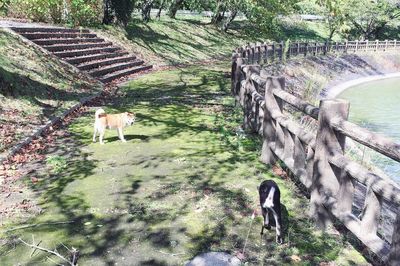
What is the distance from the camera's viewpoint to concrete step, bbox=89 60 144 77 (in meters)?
16.1

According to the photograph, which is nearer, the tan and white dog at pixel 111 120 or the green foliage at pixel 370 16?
the tan and white dog at pixel 111 120

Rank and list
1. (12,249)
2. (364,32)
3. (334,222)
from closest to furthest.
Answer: (12,249) → (334,222) → (364,32)

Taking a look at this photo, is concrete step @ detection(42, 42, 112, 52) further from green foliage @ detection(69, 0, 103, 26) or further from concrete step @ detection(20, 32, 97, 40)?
green foliage @ detection(69, 0, 103, 26)

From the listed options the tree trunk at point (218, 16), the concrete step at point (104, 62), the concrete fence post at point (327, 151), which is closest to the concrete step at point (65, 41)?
the concrete step at point (104, 62)

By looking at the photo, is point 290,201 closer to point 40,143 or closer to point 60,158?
point 60,158

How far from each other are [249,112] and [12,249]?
562 cm

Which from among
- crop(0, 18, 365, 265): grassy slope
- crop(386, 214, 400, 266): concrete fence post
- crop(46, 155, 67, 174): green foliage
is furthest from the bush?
crop(386, 214, 400, 266): concrete fence post

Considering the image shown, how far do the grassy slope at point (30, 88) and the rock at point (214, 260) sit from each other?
492 cm

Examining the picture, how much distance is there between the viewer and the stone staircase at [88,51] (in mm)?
15766

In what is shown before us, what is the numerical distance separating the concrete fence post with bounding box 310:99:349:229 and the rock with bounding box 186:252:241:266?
4.17 feet

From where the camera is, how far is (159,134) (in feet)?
29.5

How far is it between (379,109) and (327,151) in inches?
762

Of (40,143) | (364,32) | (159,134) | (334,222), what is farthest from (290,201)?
(364,32)

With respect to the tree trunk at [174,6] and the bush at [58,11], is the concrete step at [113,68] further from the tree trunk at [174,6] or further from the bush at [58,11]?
the tree trunk at [174,6]
